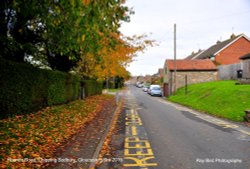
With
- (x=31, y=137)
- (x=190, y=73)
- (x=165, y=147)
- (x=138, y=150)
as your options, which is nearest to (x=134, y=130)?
(x=165, y=147)

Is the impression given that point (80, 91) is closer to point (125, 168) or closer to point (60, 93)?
point (60, 93)

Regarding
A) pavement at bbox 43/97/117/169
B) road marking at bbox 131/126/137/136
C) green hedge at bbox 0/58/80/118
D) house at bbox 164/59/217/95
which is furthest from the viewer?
house at bbox 164/59/217/95

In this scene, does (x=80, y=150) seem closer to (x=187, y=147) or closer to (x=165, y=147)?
(x=165, y=147)

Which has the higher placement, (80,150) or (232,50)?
(232,50)

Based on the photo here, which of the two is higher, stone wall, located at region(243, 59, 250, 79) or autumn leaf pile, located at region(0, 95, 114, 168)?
stone wall, located at region(243, 59, 250, 79)

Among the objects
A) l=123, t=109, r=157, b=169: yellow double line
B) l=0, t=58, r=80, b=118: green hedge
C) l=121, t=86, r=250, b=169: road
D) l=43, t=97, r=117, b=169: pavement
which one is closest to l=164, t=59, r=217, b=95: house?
l=0, t=58, r=80, b=118: green hedge

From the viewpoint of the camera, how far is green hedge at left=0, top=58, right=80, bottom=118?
982cm

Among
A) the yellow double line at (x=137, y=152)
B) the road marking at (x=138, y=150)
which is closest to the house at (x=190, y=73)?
the road marking at (x=138, y=150)

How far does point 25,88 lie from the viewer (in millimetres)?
11320

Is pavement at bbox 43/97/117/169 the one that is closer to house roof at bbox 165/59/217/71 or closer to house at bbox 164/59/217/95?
house at bbox 164/59/217/95

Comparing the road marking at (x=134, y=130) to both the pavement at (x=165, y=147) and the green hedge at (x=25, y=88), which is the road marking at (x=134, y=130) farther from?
the green hedge at (x=25, y=88)

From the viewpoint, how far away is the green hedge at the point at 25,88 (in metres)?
9.82

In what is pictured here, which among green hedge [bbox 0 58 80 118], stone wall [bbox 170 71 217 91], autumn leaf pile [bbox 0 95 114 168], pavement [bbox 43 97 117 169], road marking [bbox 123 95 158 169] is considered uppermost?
stone wall [bbox 170 71 217 91]

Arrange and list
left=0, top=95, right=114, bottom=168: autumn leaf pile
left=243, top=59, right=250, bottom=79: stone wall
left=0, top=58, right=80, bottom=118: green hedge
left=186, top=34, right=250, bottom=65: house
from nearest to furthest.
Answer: left=0, top=95, right=114, bottom=168: autumn leaf pile < left=0, top=58, right=80, bottom=118: green hedge < left=243, top=59, right=250, bottom=79: stone wall < left=186, top=34, right=250, bottom=65: house
